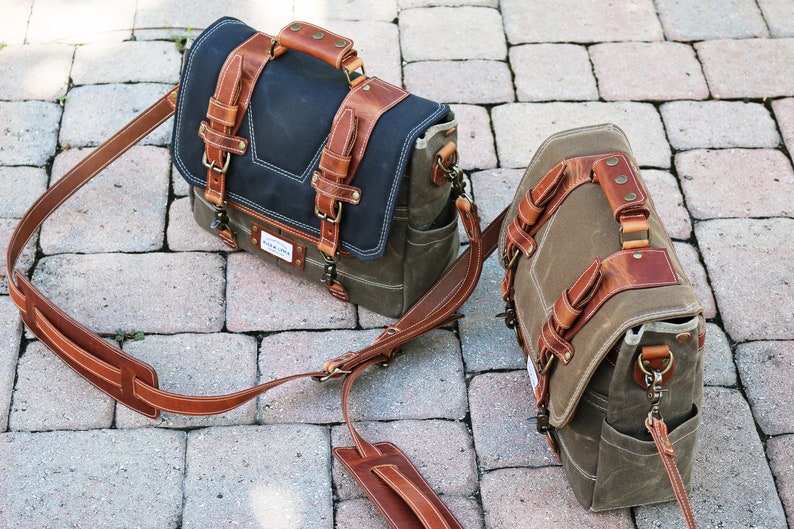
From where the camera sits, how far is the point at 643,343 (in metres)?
2.28

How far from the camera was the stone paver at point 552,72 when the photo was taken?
3855 millimetres

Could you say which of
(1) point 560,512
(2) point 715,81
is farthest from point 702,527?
(2) point 715,81

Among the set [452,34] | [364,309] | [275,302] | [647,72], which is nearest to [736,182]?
[647,72]

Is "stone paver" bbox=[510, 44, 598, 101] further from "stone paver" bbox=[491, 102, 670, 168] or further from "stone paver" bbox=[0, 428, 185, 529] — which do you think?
"stone paver" bbox=[0, 428, 185, 529]

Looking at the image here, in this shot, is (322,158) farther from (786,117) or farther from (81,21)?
(786,117)

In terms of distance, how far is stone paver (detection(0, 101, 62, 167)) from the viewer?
356 centimetres

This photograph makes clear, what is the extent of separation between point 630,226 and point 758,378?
2.93 feet

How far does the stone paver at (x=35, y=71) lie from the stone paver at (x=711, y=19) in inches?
97.9

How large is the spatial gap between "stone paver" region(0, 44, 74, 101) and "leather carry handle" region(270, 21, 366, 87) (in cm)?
139

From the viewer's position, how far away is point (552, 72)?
393 centimetres

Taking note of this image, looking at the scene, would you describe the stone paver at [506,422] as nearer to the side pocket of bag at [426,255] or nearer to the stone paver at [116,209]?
the side pocket of bag at [426,255]

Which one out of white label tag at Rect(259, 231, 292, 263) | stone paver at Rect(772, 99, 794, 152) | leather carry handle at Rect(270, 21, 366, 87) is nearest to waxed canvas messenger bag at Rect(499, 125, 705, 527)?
leather carry handle at Rect(270, 21, 366, 87)

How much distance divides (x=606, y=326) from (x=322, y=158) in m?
0.94

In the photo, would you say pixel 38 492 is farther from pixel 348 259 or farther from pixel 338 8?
pixel 338 8
